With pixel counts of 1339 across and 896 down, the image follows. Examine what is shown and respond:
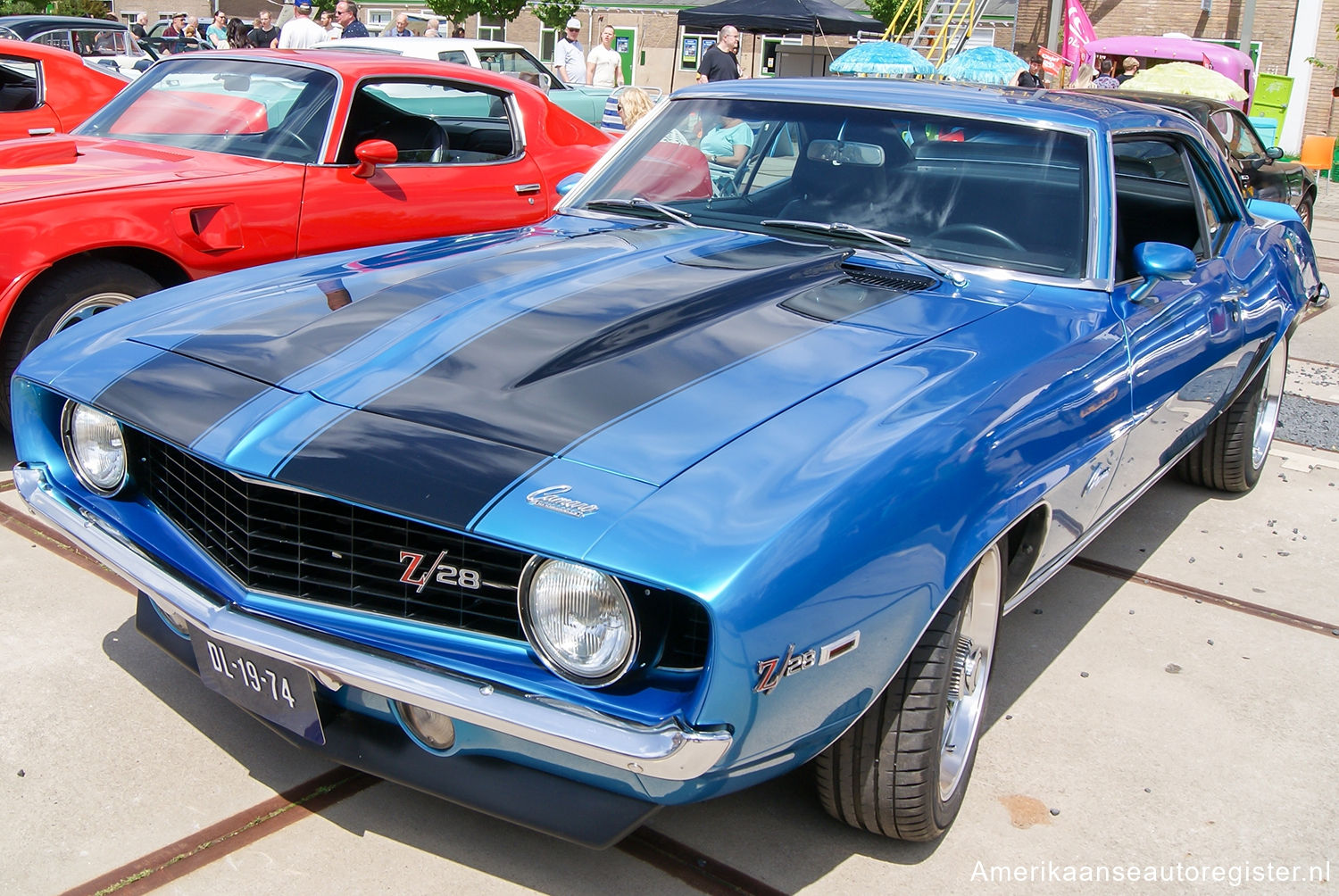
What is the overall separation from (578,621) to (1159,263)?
79.6 inches

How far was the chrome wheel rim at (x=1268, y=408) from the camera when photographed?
189 inches

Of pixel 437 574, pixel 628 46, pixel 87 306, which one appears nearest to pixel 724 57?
pixel 87 306

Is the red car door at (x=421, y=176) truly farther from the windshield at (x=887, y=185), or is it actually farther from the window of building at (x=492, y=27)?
the window of building at (x=492, y=27)

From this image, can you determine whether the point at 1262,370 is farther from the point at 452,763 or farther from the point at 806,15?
the point at 806,15

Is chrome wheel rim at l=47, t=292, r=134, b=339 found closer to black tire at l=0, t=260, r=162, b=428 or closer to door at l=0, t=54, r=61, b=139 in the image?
black tire at l=0, t=260, r=162, b=428

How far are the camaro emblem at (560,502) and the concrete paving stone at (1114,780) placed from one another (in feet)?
2.95

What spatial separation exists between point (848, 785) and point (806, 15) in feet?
60.2

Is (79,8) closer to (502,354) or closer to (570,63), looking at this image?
(570,63)

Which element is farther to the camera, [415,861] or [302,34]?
[302,34]

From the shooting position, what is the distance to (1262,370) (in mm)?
4539

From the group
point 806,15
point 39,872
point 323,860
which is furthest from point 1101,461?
point 806,15

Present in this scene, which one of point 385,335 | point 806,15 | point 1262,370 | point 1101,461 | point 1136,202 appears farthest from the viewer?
point 806,15

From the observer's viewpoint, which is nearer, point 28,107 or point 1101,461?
point 1101,461

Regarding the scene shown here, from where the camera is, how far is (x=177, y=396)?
234cm
